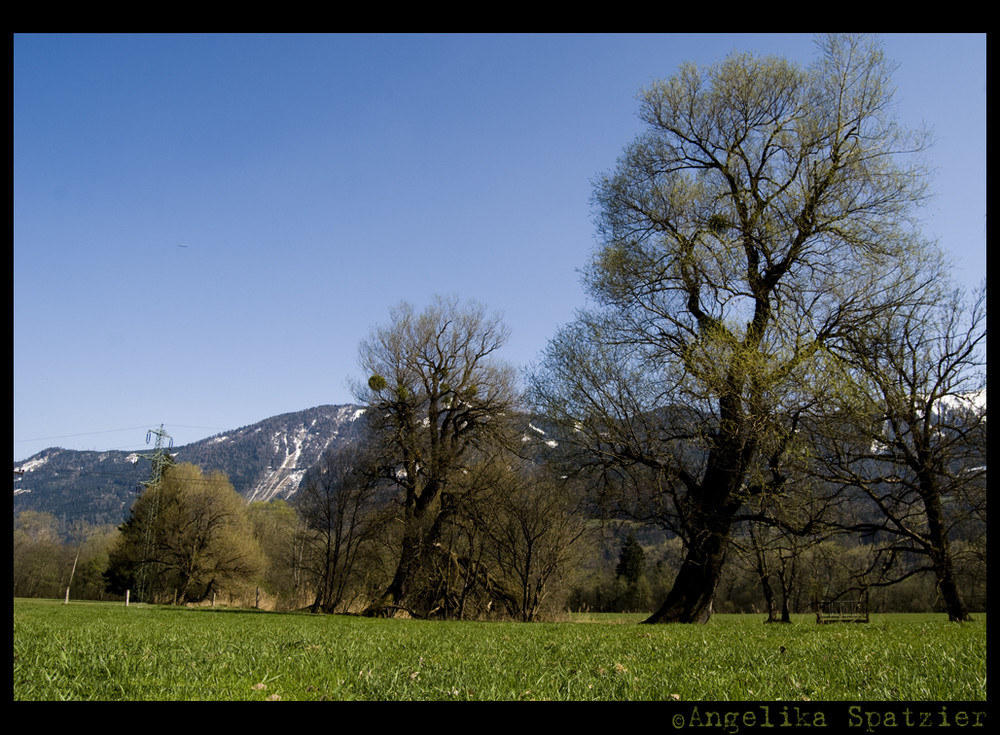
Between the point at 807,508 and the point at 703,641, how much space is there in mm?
9186

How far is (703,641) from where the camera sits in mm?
7082

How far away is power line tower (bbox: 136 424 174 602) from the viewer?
43062 mm

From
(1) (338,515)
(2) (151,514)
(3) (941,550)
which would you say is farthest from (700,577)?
(2) (151,514)

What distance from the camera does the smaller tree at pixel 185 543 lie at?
46844mm

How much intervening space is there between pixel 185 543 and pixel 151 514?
16.3ft

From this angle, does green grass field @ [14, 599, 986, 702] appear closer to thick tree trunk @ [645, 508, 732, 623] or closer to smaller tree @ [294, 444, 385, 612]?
thick tree trunk @ [645, 508, 732, 623]

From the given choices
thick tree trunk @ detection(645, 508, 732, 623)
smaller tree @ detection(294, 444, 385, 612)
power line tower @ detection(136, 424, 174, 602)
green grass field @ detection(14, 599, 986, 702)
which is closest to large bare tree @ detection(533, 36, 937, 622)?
thick tree trunk @ detection(645, 508, 732, 623)

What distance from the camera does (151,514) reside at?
44.2 metres

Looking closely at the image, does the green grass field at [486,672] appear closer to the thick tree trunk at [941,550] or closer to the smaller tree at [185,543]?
the thick tree trunk at [941,550]

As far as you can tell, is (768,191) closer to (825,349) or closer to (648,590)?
(825,349)

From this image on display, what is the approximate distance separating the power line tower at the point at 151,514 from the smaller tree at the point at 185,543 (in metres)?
0.14

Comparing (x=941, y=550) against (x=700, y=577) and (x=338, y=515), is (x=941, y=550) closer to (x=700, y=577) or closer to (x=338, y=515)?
(x=700, y=577)
